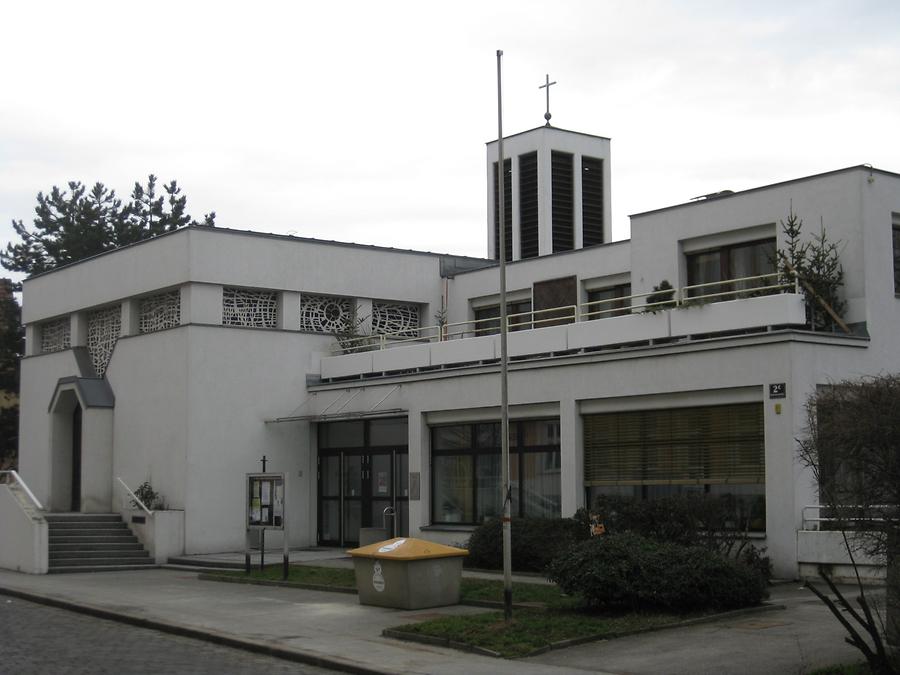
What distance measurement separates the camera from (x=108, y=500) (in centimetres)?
3338

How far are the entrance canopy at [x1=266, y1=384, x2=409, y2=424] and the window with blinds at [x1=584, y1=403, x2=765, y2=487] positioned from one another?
6.16 meters

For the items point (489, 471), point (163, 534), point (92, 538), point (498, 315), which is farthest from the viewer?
point (498, 315)

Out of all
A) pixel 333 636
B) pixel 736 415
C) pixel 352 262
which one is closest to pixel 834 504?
pixel 333 636

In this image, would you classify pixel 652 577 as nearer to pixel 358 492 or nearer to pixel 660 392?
pixel 660 392

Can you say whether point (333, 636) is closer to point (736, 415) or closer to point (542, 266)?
point (736, 415)

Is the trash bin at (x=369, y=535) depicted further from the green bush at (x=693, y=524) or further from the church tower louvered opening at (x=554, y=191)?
the church tower louvered opening at (x=554, y=191)

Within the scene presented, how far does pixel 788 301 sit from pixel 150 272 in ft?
59.3

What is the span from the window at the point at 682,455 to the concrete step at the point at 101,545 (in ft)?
40.2

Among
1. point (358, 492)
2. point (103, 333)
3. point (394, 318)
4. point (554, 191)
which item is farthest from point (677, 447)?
point (103, 333)

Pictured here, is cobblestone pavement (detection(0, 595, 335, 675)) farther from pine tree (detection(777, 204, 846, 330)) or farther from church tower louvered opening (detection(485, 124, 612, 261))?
church tower louvered opening (detection(485, 124, 612, 261))

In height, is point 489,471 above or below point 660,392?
below

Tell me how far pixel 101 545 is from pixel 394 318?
10.3 meters

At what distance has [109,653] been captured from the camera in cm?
1521

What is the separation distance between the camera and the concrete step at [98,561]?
27.9 metres
